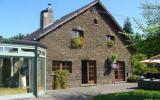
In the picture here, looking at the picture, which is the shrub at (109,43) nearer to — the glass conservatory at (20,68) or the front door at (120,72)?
the front door at (120,72)

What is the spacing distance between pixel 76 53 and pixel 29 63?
7592 mm

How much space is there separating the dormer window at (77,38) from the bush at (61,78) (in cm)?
247

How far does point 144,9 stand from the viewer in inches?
786

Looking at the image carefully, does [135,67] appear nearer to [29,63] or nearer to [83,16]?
[83,16]

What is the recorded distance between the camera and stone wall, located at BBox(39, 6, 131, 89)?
88.8 feet

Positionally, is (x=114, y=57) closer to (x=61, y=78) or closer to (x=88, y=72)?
(x=88, y=72)

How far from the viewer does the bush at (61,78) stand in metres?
26.5

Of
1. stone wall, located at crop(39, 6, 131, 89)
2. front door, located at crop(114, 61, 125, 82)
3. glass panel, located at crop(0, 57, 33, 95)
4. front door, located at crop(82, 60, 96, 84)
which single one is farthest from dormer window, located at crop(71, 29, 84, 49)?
glass panel, located at crop(0, 57, 33, 95)

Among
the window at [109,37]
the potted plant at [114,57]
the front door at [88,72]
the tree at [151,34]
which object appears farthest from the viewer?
the window at [109,37]

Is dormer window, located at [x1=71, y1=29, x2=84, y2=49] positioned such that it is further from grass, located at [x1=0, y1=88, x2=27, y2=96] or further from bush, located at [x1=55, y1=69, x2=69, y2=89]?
grass, located at [x1=0, y1=88, x2=27, y2=96]

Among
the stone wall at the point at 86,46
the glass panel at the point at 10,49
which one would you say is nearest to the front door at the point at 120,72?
the stone wall at the point at 86,46

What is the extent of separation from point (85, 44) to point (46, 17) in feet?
12.5

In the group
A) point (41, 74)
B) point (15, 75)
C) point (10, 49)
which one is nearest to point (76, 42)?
point (41, 74)

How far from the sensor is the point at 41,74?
22844 mm
